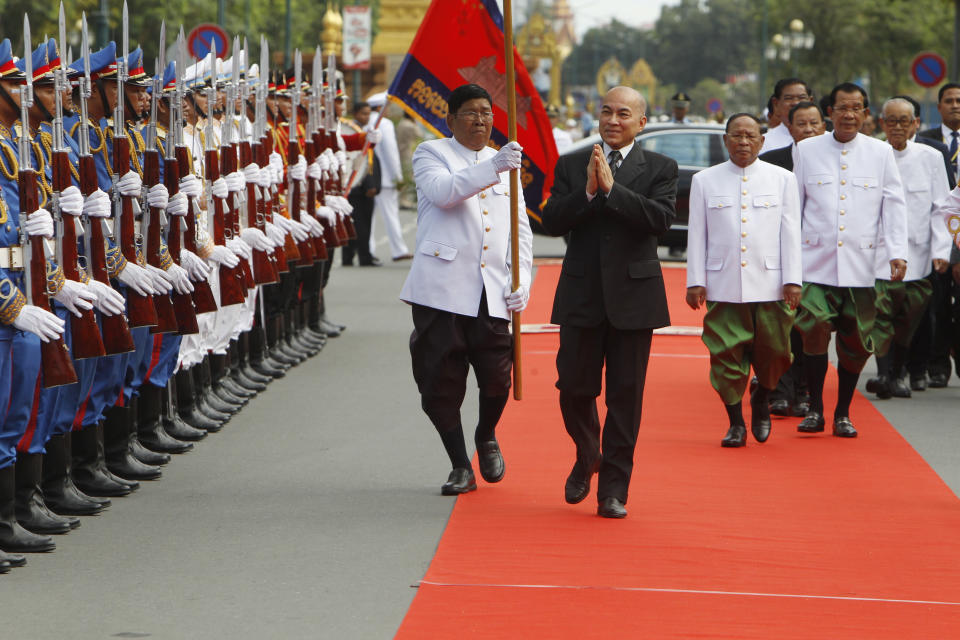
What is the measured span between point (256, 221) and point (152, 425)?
2.02m

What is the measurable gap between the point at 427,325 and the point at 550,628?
2368mm

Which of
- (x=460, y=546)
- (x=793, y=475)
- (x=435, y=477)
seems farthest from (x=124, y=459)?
(x=793, y=475)

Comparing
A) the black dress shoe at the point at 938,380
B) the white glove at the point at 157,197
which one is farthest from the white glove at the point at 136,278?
the black dress shoe at the point at 938,380

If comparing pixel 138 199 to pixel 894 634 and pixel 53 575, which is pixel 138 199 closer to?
pixel 53 575

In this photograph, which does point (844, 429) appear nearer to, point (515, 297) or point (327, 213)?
point (515, 297)

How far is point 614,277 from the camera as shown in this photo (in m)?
7.12

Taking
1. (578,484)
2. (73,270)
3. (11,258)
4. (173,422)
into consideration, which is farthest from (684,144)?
(11,258)

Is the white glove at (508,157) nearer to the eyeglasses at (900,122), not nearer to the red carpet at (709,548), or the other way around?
the red carpet at (709,548)

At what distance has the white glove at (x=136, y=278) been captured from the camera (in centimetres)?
750

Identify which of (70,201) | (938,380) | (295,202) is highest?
(70,201)

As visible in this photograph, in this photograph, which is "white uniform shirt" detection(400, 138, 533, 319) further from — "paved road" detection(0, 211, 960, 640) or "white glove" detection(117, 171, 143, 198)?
"white glove" detection(117, 171, 143, 198)

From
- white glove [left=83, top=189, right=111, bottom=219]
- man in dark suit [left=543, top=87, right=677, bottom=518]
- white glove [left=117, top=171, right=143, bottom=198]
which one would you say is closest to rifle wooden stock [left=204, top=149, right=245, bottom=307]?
white glove [left=117, top=171, right=143, bottom=198]

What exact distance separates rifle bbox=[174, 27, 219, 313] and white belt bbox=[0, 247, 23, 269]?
6.22 feet

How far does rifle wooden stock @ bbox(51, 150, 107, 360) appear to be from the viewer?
6699 mm
